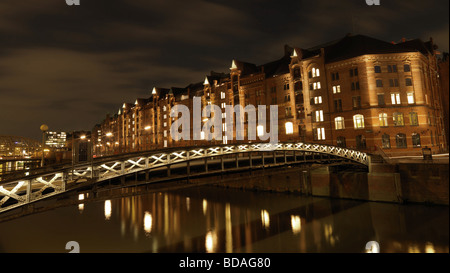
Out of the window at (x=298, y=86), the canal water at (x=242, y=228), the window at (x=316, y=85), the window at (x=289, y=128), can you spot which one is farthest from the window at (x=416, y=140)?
the window at (x=298, y=86)

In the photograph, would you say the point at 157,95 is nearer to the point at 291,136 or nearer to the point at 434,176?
the point at 291,136

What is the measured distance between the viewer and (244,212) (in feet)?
92.0

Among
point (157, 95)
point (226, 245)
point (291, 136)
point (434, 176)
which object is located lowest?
point (226, 245)

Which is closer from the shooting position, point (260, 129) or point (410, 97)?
point (410, 97)

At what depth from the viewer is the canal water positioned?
17609 millimetres

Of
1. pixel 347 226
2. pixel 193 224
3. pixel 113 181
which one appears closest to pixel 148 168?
pixel 113 181

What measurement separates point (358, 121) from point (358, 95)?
392 cm

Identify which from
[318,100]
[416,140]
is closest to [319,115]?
[318,100]

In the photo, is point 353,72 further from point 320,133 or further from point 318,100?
point 320,133

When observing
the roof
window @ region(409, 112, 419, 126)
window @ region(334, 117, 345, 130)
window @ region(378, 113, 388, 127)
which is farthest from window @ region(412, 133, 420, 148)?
the roof

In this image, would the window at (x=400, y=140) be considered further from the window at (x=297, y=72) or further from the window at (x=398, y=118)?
the window at (x=297, y=72)

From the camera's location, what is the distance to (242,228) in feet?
73.8

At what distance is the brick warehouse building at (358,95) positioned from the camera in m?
36.2
